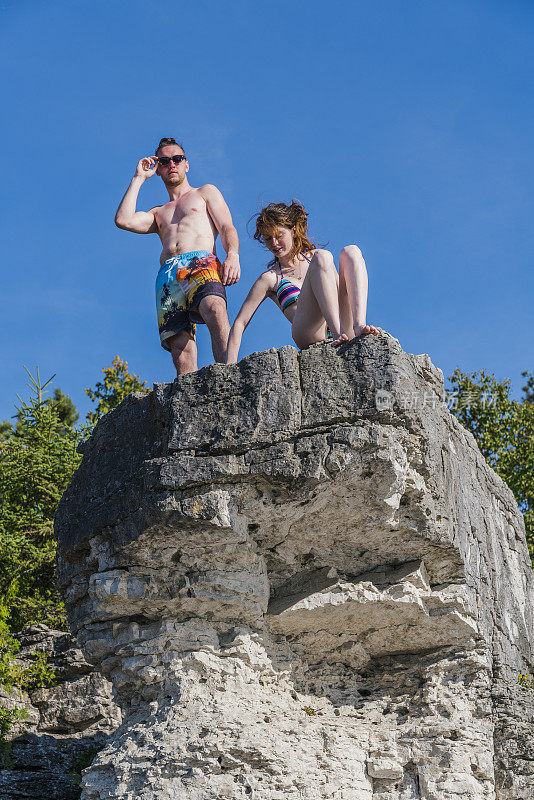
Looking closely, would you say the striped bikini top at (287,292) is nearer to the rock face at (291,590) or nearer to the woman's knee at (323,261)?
the woman's knee at (323,261)

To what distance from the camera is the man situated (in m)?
6.57

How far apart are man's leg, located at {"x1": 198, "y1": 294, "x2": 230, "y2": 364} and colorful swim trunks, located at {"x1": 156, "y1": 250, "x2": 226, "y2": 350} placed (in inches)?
2.0

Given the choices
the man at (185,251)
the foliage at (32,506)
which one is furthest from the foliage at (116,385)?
the man at (185,251)

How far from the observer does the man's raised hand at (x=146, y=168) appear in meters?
6.93

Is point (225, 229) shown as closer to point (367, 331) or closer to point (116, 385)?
point (367, 331)

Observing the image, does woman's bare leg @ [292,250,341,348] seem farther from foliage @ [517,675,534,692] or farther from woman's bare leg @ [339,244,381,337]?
foliage @ [517,675,534,692]

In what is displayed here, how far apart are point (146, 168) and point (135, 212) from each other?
37 cm

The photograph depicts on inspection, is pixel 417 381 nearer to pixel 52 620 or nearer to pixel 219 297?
pixel 219 297

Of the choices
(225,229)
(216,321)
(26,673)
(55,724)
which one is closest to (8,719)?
(55,724)

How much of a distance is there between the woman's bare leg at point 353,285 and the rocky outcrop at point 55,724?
4.86m

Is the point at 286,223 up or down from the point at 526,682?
up

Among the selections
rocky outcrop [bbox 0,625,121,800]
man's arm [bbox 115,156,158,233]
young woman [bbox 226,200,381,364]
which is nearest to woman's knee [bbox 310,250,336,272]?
young woman [bbox 226,200,381,364]

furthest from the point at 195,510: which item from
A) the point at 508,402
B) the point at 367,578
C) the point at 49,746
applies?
the point at 508,402

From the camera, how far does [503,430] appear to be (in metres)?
15.5
